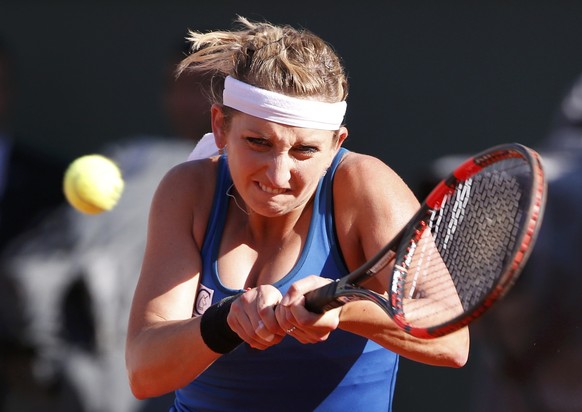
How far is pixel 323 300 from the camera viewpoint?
237 centimetres

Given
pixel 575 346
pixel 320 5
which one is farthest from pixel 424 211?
pixel 320 5

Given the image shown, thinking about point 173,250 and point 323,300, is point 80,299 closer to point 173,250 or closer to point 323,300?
point 173,250

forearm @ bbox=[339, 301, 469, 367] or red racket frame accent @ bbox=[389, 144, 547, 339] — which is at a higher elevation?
red racket frame accent @ bbox=[389, 144, 547, 339]

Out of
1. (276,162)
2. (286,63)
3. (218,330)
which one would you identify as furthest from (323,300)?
(286,63)

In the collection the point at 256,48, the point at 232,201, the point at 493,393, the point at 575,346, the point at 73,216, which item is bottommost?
the point at 73,216

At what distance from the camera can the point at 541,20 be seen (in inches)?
210

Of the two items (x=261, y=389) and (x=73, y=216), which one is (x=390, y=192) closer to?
(x=261, y=389)

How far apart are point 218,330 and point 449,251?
0.53 m

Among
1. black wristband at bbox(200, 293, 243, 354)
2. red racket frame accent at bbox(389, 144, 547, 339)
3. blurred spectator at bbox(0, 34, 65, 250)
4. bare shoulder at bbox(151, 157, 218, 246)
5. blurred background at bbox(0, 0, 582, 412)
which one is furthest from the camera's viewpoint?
blurred spectator at bbox(0, 34, 65, 250)

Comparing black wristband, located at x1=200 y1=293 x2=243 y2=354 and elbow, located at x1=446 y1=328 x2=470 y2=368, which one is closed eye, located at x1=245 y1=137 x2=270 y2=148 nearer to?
black wristband, located at x1=200 y1=293 x2=243 y2=354

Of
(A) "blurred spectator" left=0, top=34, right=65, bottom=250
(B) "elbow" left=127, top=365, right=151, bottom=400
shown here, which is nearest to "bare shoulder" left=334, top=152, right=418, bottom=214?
(B) "elbow" left=127, top=365, right=151, bottom=400

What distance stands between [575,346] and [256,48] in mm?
1184

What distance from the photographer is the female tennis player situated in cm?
259

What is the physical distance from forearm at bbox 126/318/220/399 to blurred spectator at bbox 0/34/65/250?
274 cm
